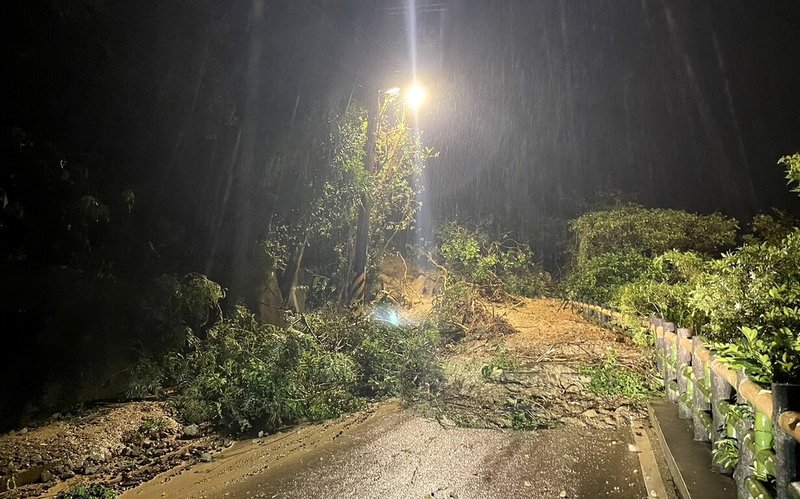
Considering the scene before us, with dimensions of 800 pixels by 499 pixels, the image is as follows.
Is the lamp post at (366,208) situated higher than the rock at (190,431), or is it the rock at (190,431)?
the lamp post at (366,208)

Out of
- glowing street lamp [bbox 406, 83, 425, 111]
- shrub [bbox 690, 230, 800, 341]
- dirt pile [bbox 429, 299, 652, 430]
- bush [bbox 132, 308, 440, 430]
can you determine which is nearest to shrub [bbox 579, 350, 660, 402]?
dirt pile [bbox 429, 299, 652, 430]

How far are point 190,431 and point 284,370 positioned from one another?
137cm

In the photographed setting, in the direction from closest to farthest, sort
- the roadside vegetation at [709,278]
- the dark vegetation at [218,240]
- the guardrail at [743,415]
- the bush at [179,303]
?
the guardrail at [743,415]
the roadside vegetation at [709,278]
the dark vegetation at [218,240]
the bush at [179,303]

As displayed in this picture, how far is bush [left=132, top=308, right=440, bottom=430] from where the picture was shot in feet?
18.7

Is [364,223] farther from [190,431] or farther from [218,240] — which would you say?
[190,431]

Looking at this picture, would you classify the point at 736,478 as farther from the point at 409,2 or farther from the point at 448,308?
the point at 409,2

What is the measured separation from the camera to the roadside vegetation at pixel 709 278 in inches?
113

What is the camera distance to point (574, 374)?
21.8 feet

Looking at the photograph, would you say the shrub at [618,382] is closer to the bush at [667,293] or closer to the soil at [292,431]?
the soil at [292,431]

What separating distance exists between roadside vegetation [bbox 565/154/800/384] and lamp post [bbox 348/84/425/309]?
5298 millimetres

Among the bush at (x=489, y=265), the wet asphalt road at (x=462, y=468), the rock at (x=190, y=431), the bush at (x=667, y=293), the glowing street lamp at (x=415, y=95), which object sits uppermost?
the glowing street lamp at (x=415, y=95)

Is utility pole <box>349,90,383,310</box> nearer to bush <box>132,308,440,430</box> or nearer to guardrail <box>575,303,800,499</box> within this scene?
bush <box>132,308,440,430</box>

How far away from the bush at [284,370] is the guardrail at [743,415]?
355cm

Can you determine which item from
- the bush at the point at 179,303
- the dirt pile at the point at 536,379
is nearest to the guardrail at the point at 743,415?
the dirt pile at the point at 536,379
